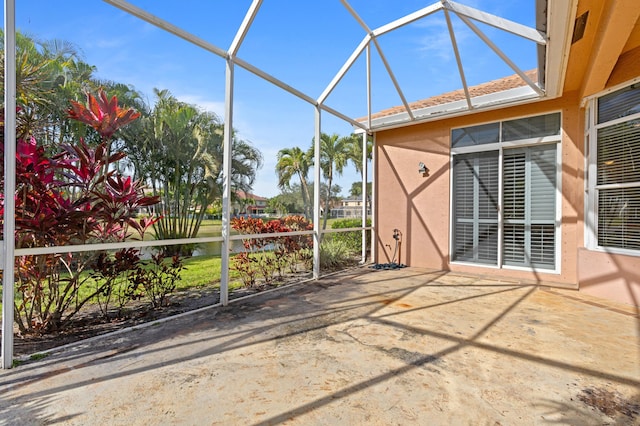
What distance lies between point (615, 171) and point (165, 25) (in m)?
6.10

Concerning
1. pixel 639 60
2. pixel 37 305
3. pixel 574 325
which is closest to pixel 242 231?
pixel 37 305

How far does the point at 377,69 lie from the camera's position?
5.77 meters

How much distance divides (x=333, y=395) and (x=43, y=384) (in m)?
2.00

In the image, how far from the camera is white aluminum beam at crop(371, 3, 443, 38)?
171 inches

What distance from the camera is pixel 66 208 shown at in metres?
2.77

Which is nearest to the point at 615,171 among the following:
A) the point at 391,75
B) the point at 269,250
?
the point at 391,75

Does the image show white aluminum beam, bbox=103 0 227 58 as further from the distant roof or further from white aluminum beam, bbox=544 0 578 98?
the distant roof

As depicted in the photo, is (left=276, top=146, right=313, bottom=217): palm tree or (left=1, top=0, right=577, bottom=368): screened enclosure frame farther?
(left=276, top=146, right=313, bottom=217): palm tree

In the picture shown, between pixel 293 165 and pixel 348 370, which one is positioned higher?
pixel 293 165

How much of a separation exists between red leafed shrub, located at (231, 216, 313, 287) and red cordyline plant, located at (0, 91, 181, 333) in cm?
205

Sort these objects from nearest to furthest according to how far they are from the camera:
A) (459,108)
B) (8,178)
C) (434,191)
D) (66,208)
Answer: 1. (8,178)
2. (66,208)
3. (459,108)
4. (434,191)

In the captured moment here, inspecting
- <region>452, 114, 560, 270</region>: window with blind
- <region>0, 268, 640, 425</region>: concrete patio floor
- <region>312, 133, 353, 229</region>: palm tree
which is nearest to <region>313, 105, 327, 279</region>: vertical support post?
<region>0, 268, 640, 425</region>: concrete patio floor

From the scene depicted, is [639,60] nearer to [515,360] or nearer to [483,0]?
[483,0]

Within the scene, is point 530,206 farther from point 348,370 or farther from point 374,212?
point 348,370
